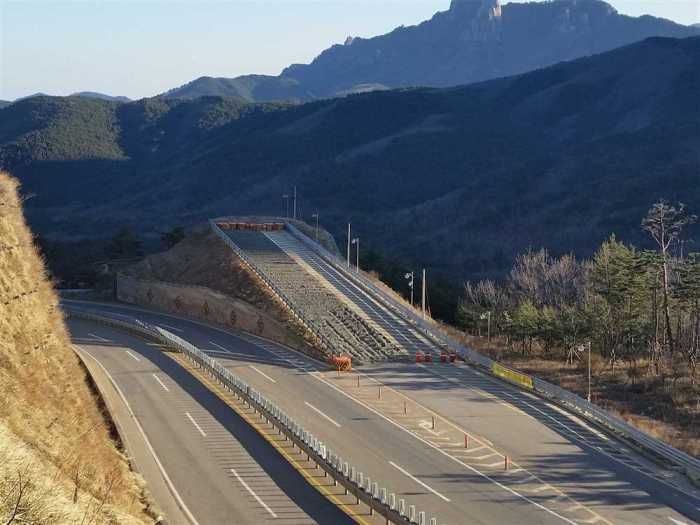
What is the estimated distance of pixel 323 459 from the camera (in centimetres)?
3438

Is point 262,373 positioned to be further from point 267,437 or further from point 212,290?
point 212,290

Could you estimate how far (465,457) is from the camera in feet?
125

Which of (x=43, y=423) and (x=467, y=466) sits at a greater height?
(x=43, y=423)

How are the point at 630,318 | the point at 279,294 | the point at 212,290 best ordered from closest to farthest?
the point at 630,318 → the point at 279,294 → the point at 212,290

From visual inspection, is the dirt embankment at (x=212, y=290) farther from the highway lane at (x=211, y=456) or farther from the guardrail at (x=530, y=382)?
the highway lane at (x=211, y=456)

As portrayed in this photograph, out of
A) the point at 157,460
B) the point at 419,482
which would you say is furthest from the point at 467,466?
the point at 157,460

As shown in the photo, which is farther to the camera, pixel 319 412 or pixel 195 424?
pixel 319 412

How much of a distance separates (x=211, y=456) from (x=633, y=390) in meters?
27.2

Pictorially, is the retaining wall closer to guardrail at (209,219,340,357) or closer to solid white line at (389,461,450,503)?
guardrail at (209,219,340,357)

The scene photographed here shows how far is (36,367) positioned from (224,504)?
10362 mm

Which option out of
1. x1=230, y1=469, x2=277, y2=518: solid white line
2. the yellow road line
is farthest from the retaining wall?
x1=230, y1=469, x2=277, y2=518: solid white line

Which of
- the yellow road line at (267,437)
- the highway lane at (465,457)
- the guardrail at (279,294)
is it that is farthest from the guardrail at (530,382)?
the yellow road line at (267,437)

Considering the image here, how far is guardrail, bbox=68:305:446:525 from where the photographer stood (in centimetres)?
2903

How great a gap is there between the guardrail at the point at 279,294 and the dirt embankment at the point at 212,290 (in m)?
0.38
